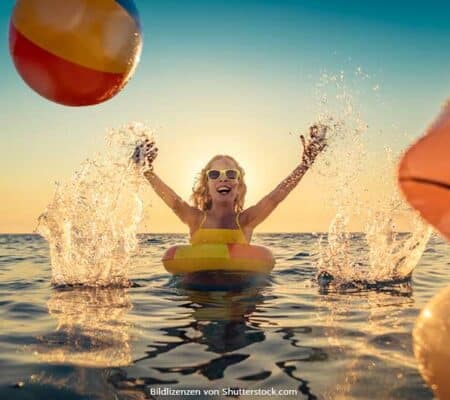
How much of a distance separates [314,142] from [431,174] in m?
5.39

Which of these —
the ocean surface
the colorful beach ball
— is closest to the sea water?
the ocean surface

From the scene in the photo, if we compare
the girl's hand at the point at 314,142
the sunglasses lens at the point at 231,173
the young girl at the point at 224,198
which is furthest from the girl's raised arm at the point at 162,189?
the girl's hand at the point at 314,142

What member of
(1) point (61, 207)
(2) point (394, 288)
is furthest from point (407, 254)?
(1) point (61, 207)

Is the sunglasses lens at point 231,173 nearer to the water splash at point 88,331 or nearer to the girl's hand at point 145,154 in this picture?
the girl's hand at point 145,154

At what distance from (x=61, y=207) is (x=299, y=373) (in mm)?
5812

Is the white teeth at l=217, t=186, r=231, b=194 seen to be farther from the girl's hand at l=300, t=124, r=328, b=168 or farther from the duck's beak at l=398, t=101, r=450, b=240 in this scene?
the duck's beak at l=398, t=101, r=450, b=240

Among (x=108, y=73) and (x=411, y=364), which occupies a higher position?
(x=108, y=73)

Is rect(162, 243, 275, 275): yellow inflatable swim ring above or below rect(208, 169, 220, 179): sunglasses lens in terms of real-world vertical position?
below

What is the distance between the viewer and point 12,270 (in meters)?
10.6

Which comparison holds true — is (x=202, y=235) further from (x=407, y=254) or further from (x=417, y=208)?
(x=417, y=208)

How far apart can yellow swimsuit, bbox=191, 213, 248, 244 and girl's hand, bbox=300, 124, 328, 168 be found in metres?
1.41

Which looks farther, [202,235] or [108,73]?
[202,235]

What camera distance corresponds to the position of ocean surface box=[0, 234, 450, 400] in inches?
125

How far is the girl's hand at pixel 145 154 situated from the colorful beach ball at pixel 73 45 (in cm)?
278
